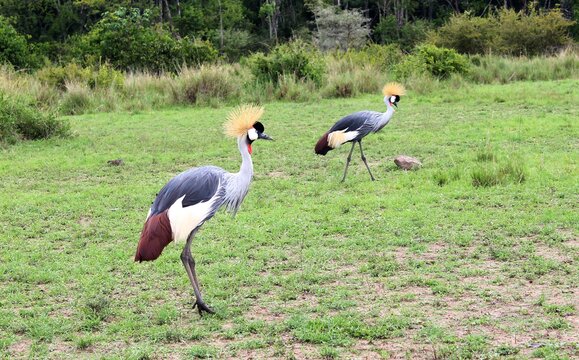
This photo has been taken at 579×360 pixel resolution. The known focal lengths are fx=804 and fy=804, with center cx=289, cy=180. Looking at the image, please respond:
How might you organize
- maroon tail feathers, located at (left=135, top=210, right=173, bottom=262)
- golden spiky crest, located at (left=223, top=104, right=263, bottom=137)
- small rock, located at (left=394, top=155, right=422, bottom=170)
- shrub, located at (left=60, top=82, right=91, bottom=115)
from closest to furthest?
maroon tail feathers, located at (left=135, top=210, right=173, bottom=262), golden spiky crest, located at (left=223, top=104, right=263, bottom=137), small rock, located at (left=394, top=155, right=422, bottom=170), shrub, located at (left=60, top=82, right=91, bottom=115)

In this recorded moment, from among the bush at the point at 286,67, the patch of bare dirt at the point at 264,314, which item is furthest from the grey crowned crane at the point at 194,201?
the bush at the point at 286,67

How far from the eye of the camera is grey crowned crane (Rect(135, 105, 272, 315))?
5402 millimetres

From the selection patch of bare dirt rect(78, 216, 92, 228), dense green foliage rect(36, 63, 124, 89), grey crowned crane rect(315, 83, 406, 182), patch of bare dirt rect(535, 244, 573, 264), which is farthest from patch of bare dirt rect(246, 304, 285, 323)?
dense green foliage rect(36, 63, 124, 89)

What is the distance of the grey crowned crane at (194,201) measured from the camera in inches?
213

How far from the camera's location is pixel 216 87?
729 inches

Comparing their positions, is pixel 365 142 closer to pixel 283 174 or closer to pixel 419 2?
pixel 283 174

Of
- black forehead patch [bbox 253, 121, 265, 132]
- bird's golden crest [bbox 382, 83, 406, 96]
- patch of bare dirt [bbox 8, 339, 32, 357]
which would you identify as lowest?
patch of bare dirt [bbox 8, 339, 32, 357]

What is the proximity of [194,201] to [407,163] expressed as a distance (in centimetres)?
515

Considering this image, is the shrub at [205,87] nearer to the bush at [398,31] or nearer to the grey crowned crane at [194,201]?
the grey crowned crane at [194,201]

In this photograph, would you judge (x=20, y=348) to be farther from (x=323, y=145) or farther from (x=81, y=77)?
(x=81, y=77)

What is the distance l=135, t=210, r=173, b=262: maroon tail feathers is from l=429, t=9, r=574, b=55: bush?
21.9 meters

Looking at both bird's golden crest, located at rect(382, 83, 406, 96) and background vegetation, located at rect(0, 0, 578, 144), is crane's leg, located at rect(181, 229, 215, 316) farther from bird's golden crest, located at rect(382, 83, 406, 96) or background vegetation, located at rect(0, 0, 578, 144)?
background vegetation, located at rect(0, 0, 578, 144)

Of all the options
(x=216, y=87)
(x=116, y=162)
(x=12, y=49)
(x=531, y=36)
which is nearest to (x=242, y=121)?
(x=116, y=162)

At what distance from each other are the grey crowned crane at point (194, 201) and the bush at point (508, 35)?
69.4ft
